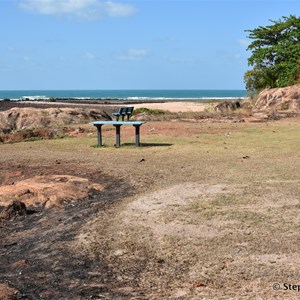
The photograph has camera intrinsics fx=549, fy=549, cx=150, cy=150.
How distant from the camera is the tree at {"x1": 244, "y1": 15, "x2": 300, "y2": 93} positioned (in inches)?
1639

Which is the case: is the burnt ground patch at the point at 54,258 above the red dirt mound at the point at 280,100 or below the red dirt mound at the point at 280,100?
below

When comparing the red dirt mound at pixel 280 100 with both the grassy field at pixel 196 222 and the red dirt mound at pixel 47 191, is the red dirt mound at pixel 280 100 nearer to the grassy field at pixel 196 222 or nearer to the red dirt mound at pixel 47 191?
the grassy field at pixel 196 222

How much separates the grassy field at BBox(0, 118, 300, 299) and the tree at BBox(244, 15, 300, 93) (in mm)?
28120

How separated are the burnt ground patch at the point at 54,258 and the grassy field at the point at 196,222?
0.14m

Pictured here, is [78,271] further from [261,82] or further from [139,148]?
[261,82]

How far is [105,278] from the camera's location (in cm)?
530

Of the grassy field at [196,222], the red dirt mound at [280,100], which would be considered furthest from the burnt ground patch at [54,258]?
the red dirt mound at [280,100]

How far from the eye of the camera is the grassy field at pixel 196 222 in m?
5.16

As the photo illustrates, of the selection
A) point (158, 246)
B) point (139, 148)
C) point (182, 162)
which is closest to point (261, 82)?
point (139, 148)

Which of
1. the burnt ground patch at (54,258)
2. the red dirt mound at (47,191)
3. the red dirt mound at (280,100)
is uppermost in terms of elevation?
the red dirt mound at (280,100)

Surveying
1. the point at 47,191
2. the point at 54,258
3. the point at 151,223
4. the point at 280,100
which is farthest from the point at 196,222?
the point at 280,100

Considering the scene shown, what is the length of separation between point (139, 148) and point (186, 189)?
6.70 meters

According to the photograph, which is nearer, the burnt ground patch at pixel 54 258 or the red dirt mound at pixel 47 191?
the burnt ground patch at pixel 54 258

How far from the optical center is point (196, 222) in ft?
23.5
